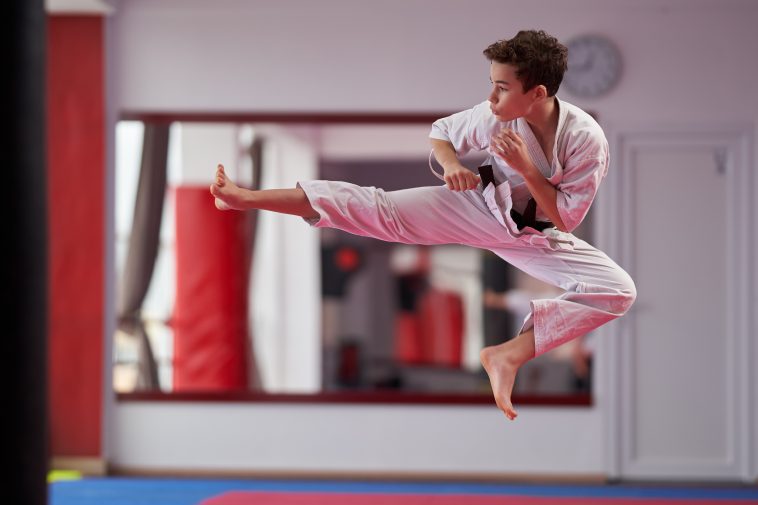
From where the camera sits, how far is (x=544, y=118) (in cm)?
282

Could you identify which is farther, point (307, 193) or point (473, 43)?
point (473, 43)

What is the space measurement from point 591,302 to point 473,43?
296 cm

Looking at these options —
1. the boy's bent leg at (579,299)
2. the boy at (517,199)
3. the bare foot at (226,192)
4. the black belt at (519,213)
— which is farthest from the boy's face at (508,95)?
the bare foot at (226,192)

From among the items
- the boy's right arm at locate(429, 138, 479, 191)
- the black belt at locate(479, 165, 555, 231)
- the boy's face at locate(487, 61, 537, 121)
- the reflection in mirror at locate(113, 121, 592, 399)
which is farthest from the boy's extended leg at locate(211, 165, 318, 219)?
the reflection in mirror at locate(113, 121, 592, 399)

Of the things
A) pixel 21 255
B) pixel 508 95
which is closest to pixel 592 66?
pixel 508 95

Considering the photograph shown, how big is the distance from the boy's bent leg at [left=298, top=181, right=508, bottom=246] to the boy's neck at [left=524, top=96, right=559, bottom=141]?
11.5 inches

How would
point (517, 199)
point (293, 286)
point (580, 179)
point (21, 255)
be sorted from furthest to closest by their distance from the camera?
point (293, 286) → point (517, 199) → point (580, 179) → point (21, 255)

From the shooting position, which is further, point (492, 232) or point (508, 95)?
point (492, 232)

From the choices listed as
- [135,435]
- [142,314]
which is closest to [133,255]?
[142,314]

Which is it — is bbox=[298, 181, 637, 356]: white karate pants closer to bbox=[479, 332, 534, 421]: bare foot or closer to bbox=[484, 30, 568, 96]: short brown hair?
bbox=[479, 332, 534, 421]: bare foot

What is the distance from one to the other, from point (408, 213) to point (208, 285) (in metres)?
2.97

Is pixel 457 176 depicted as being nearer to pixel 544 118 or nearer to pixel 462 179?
pixel 462 179

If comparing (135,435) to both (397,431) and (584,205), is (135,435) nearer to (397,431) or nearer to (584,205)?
(397,431)

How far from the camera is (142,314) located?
5781 mm
